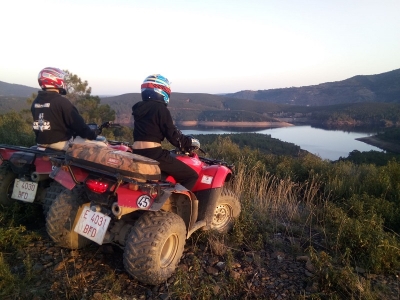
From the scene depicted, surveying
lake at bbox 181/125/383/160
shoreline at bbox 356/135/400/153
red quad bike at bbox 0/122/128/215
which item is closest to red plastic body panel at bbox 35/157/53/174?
red quad bike at bbox 0/122/128/215

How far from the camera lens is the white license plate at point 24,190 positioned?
460 cm

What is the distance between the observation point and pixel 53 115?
4.98 metres

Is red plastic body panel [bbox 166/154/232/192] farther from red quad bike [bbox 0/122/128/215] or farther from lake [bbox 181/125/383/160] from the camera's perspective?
lake [bbox 181/125/383/160]

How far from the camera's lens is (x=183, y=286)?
10.7ft

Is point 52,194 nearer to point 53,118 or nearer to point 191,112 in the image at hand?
point 53,118

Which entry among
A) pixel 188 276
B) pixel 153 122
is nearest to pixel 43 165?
pixel 153 122

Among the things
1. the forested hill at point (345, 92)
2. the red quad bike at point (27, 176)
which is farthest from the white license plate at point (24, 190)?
the forested hill at point (345, 92)

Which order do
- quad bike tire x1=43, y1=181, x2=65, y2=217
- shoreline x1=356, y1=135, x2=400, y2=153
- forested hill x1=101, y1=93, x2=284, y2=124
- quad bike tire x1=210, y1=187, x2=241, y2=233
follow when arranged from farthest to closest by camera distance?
forested hill x1=101, y1=93, x2=284, y2=124 → shoreline x1=356, y1=135, x2=400, y2=153 → quad bike tire x1=210, y1=187, x2=241, y2=233 → quad bike tire x1=43, y1=181, x2=65, y2=217

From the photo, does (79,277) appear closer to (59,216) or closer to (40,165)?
(59,216)

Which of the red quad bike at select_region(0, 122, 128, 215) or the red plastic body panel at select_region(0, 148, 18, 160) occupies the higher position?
the red plastic body panel at select_region(0, 148, 18, 160)

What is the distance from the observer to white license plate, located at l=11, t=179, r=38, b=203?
4.60 meters

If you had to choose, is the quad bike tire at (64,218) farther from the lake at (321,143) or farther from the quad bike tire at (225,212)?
the lake at (321,143)

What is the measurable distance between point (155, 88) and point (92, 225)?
188 cm

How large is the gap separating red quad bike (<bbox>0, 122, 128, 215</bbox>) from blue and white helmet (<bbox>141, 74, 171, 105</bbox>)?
102cm
